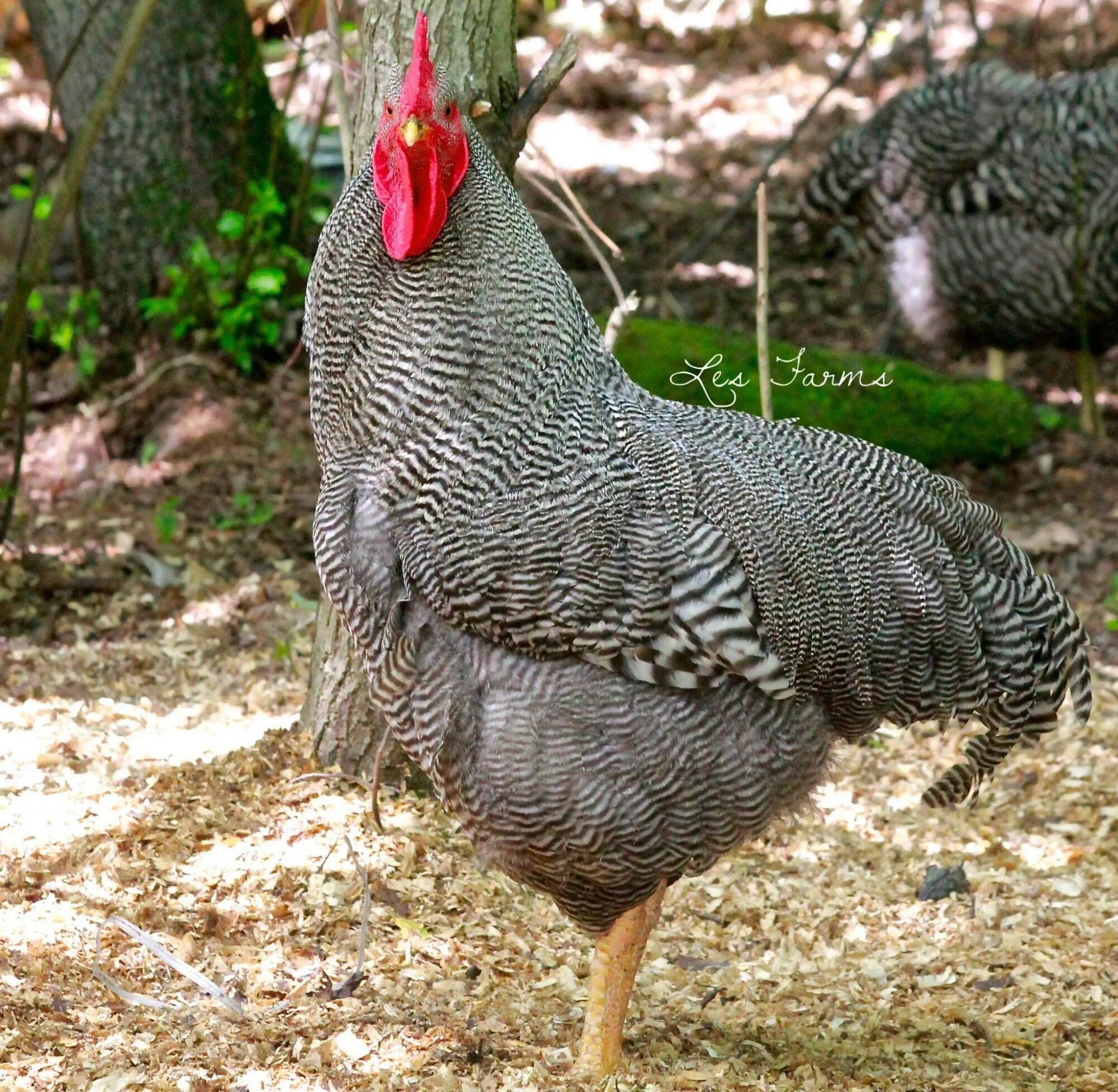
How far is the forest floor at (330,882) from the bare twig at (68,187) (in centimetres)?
146

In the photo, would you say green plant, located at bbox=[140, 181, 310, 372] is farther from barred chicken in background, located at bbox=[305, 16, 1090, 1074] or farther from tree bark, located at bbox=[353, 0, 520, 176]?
barred chicken in background, located at bbox=[305, 16, 1090, 1074]

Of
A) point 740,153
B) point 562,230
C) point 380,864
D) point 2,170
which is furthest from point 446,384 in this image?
point 740,153

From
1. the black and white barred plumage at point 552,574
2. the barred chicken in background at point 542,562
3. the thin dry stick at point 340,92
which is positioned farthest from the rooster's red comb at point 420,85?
the thin dry stick at point 340,92

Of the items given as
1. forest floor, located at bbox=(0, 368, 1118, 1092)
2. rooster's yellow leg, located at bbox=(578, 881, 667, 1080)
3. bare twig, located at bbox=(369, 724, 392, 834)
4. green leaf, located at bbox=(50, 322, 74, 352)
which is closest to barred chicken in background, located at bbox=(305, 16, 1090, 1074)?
rooster's yellow leg, located at bbox=(578, 881, 667, 1080)

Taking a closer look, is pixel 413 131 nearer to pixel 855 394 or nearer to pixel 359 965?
pixel 359 965

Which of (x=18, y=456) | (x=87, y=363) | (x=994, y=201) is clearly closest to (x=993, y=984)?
(x=18, y=456)

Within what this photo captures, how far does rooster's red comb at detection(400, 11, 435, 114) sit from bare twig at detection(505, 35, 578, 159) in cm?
112

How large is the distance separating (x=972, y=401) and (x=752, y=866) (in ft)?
13.9

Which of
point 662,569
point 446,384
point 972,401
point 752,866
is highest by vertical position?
point 446,384

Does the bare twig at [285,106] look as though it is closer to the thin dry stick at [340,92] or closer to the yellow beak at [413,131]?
the thin dry stick at [340,92]

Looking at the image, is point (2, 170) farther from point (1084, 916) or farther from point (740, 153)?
point (1084, 916)

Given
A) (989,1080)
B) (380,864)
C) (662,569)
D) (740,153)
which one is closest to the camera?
(662,569)

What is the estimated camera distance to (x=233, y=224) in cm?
846

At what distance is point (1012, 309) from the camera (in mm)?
9375
